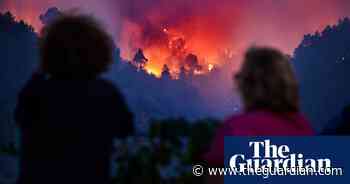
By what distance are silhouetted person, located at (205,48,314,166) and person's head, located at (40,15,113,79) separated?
445 mm

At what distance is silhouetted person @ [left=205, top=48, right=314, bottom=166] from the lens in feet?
5.36

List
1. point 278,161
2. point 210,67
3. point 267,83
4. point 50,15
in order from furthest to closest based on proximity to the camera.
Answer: point 210,67, point 50,15, point 278,161, point 267,83

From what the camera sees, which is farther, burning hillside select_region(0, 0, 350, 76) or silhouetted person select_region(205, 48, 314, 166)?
burning hillside select_region(0, 0, 350, 76)

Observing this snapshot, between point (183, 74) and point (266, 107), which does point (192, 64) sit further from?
point (266, 107)

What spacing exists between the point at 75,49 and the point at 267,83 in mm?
624

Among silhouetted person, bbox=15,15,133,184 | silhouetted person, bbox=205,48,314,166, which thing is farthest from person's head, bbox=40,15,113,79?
silhouetted person, bbox=205,48,314,166

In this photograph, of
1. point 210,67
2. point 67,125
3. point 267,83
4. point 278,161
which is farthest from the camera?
point 210,67

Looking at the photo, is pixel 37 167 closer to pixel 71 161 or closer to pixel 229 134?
pixel 71 161

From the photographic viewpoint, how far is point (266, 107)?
169 centimetres

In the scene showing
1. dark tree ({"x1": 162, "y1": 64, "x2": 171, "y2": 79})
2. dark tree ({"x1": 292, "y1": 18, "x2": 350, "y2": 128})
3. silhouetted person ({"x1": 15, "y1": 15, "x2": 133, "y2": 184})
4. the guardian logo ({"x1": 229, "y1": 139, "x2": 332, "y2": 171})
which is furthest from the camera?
dark tree ({"x1": 162, "y1": 64, "x2": 171, "y2": 79})

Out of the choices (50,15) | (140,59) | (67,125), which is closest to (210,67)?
(140,59)

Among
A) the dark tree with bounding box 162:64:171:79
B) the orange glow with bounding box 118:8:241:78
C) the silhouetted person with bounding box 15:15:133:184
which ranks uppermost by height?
the orange glow with bounding box 118:8:241:78

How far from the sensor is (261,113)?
65.4 inches

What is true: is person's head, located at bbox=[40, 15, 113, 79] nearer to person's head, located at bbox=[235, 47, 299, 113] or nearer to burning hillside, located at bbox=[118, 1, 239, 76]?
person's head, located at bbox=[235, 47, 299, 113]
